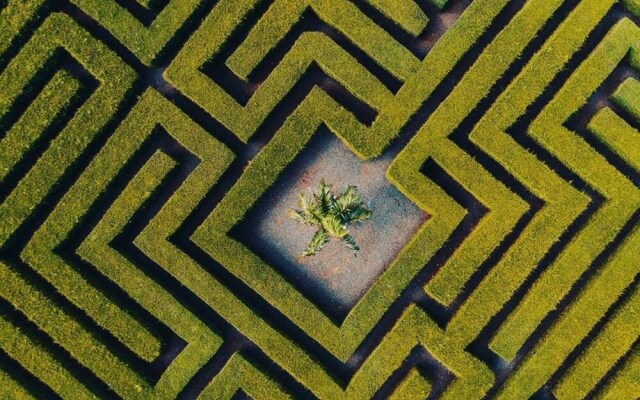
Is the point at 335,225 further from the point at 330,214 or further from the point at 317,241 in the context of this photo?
the point at 317,241

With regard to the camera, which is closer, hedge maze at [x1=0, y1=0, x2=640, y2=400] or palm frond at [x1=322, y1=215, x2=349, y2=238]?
palm frond at [x1=322, y1=215, x2=349, y2=238]

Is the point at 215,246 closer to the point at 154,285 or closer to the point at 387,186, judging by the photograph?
the point at 154,285

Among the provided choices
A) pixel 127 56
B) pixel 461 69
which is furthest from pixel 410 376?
pixel 127 56

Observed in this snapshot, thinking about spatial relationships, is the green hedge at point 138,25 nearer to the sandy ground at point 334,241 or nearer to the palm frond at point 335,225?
the sandy ground at point 334,241

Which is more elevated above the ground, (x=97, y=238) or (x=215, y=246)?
(x=215, y=246)

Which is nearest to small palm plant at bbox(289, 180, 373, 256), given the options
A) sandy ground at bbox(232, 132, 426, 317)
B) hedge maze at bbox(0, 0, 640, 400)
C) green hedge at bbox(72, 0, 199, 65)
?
sandy ground at bbox(232, 132, 426, 317)

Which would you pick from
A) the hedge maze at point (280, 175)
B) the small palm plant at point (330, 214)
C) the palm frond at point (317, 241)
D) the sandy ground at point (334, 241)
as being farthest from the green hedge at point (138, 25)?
the palm frond at point (317, 241)

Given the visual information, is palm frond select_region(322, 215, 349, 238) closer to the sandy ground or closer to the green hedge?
the sandy ground
